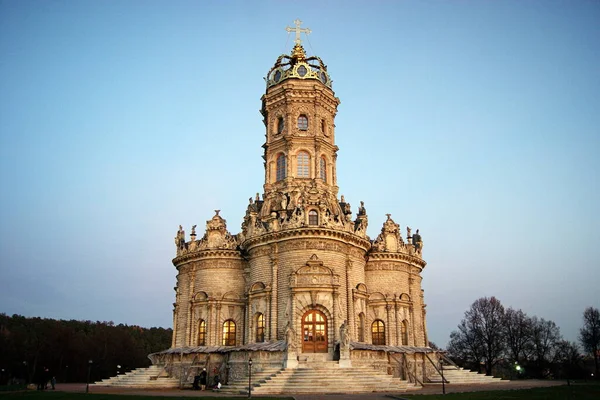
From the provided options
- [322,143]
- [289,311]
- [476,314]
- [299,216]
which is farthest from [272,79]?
[476,314]

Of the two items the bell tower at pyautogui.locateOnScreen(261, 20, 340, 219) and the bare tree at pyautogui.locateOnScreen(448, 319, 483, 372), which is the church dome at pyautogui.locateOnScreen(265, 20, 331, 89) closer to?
the bell tower at pyautogui.locateOnScreen(261, 20, 340, 219)

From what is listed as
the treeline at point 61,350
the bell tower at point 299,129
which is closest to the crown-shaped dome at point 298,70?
the bell tower at point 299,129

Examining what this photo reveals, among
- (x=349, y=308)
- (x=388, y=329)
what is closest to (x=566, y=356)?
(x=388, y=329)

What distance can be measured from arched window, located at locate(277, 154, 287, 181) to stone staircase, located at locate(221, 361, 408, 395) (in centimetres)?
1785

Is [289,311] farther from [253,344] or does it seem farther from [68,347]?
[68,347]

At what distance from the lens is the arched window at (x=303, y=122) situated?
154 feet

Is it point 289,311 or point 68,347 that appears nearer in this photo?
point 289,311

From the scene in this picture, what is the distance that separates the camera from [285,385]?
29938 millimetres

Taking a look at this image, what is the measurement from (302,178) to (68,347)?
4329cm

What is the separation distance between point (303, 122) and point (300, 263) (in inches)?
572

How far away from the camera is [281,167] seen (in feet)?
152

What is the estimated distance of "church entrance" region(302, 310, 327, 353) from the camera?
36031 mm

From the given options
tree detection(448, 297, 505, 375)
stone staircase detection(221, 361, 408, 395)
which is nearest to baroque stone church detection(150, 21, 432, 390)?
stone staircase detection(221, 361, 408, 395)

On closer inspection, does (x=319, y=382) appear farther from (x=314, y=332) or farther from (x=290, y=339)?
(x=314, y=332)
